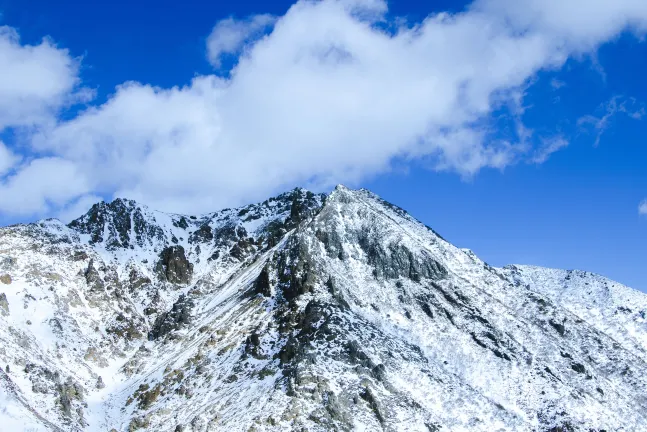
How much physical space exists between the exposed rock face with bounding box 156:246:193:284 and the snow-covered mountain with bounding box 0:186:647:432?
88.1 inches

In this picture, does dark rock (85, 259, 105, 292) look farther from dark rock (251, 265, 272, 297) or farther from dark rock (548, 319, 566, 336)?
dark rock (548, 319, 566, 336)

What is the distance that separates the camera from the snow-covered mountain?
61.8 meters

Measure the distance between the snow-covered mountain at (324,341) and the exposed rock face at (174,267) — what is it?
7.34ft

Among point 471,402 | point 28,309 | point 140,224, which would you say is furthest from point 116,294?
point 471,402

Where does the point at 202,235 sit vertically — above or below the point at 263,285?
above

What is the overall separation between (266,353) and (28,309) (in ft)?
141

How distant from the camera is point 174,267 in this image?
4739 inches

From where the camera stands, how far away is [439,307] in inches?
3125

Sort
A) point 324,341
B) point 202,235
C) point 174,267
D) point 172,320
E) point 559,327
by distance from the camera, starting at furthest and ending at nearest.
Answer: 1. point 202,235
2. point 174,267
3. point 172,320
4. point 559,327
5. point 324,341

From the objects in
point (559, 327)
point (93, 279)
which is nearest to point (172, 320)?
point (93, 279)

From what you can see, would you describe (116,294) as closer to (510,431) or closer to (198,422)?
(198,422)


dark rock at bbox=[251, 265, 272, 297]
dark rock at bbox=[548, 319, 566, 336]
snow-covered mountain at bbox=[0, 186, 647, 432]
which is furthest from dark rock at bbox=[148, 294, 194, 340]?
dark rock at bbox=[548, 319, 566, 336]

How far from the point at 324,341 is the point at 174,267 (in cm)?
6240

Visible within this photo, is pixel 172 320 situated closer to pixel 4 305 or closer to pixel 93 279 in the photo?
pixel 93 279
